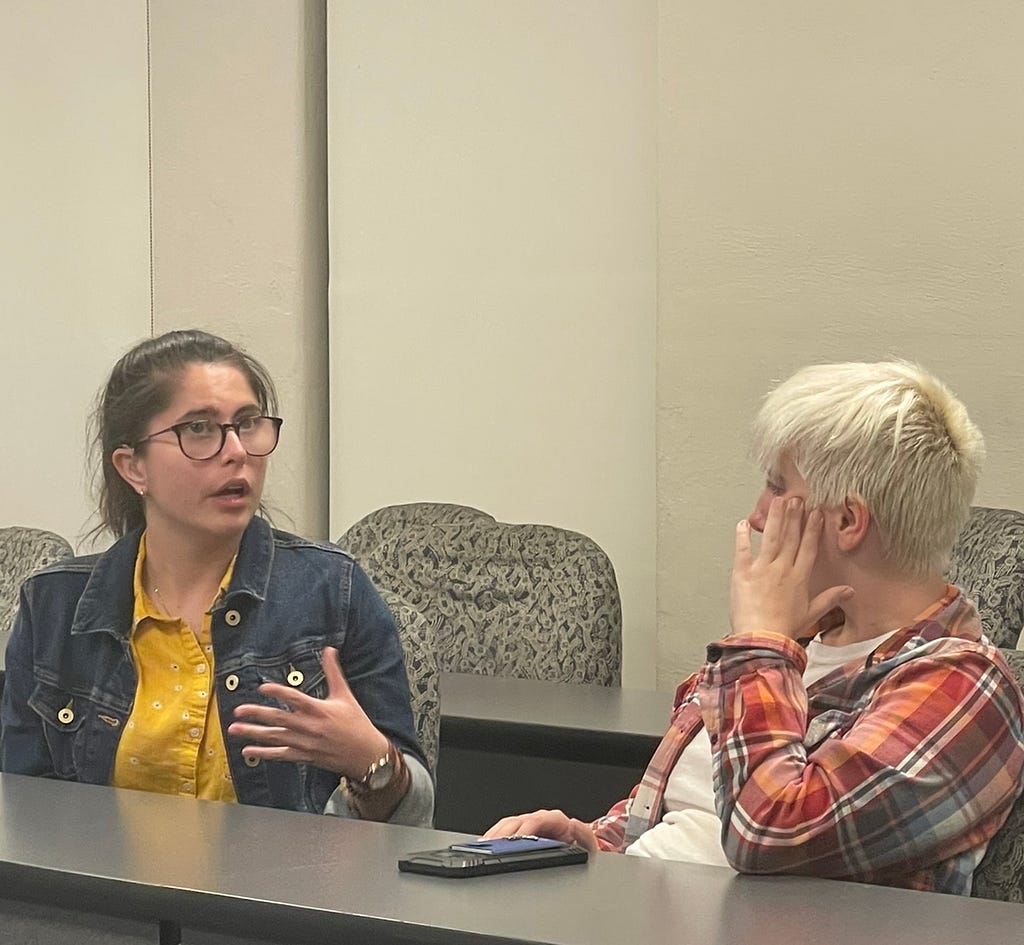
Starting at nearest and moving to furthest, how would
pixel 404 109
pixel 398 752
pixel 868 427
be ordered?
pixel 868 427, pixel 398 752, pixel 404 109

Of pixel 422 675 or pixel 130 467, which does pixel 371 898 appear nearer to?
pixel 422 675

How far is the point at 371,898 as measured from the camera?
1.54 m

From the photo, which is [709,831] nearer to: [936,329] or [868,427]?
[868,427]

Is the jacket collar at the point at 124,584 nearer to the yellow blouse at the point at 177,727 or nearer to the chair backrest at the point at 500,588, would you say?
the yellow blouse at the point at 177,727

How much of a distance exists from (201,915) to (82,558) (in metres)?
0.90

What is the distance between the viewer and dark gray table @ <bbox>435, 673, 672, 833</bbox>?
9.36ft

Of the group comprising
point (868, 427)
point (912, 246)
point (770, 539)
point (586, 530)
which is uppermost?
point (912, 246)

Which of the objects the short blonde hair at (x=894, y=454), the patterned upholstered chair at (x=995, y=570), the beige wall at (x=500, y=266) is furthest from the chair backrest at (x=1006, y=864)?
the beige wall at (x=500, y=266)

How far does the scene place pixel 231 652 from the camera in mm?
2248

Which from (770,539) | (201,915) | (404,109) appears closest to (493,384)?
(404,109)

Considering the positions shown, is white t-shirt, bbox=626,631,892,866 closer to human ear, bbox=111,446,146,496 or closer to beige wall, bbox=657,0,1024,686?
human ear, bbox=111,446,146,496

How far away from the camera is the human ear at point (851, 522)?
1835mm

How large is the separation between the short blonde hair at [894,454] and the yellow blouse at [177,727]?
830 mm

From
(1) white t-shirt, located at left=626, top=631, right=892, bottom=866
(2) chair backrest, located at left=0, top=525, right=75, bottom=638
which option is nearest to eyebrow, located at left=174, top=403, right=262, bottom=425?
(1) white t-shirt, located at left=626, top=631, right=892, bottom=866
